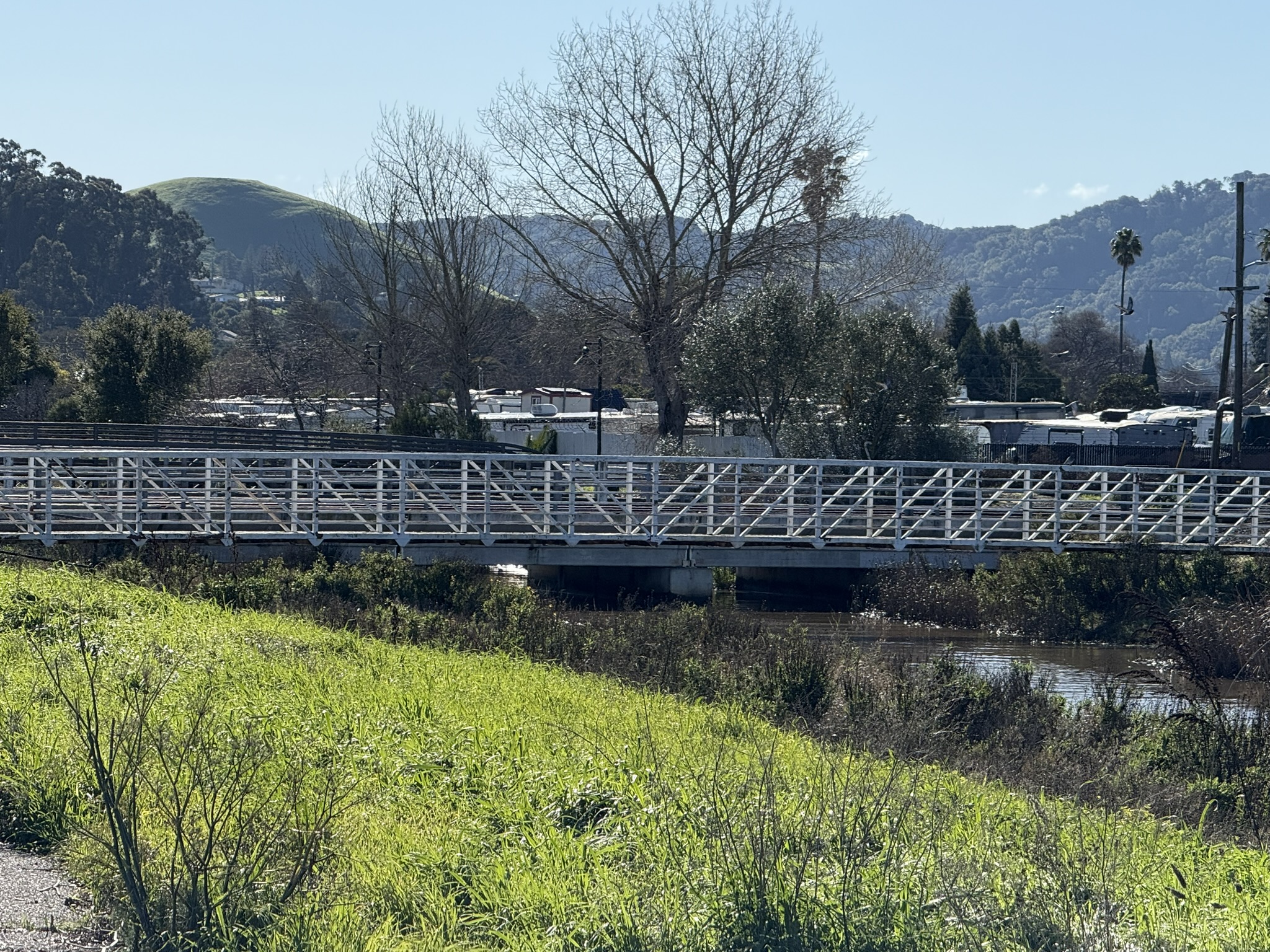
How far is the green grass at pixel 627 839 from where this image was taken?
17.3ft

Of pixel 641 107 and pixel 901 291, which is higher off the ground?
pixel 641 107

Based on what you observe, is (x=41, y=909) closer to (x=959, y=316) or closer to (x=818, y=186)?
(x=818, y=186)

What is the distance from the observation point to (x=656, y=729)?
30.8 feet

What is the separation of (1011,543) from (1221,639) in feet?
28.3

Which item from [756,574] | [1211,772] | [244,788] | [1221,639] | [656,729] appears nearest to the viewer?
[244,788]

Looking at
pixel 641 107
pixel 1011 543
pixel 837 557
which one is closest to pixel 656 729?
pixel 837 557

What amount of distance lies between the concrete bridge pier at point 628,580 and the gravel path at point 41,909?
1898 cm

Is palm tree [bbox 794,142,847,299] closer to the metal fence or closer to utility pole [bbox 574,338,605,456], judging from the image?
utility pole [bbox 574,338,605,456]

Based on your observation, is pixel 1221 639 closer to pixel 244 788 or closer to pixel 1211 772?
pixel 1211 772

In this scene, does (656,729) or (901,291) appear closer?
(656,729)

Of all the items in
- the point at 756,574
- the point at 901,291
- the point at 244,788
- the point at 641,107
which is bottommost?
the point at 756,574

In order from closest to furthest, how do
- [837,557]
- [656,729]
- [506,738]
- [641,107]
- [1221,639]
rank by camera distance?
[506,738], [656,729], [1221,639], [837,557], [641,107]

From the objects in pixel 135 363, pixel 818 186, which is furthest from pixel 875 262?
pixel 135 363

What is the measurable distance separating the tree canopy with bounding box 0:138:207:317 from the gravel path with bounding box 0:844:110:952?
464ft
